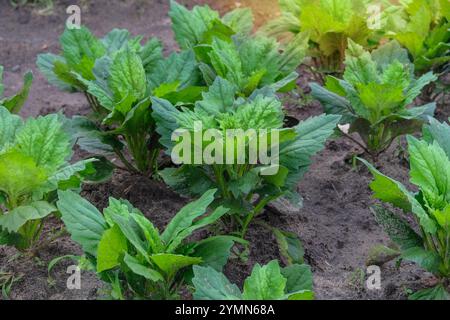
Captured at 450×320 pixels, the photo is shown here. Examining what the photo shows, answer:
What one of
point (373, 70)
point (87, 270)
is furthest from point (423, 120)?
point (87, 270)

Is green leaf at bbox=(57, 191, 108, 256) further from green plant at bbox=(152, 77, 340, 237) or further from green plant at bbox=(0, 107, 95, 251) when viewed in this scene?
green plant at bbox=(152, 77, 340, 237)

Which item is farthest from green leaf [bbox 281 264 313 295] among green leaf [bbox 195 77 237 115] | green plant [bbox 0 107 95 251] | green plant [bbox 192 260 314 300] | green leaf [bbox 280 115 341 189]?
green plant [bbox 0 107 95 251]

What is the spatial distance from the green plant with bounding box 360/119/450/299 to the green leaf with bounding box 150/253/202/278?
732 mm

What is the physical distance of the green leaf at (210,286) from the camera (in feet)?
8.68

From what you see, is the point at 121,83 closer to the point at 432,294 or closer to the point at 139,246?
the point at 139,246

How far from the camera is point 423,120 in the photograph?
12.3ft

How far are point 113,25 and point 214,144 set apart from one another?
323cm

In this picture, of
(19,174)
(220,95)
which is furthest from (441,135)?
(19,174)

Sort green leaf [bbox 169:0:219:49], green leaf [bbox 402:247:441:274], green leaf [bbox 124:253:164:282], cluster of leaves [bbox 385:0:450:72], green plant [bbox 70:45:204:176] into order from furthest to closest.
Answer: cluster of leaves [bbox 385:0:450:72] → green leaf [bbox 169:0:219:49] → green plant [bbox 70:45:204:176] → green leaf [bbox 402:247:441:274] → green leaf [bbox 124:253:164:282]

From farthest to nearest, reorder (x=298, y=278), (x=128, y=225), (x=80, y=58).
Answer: (x=80, y=58)
(x=298, y=278)
(x=128, y=225)

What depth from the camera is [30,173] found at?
9.85ft

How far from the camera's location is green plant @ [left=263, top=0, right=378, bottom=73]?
4.34m

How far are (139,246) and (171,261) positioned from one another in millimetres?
127
